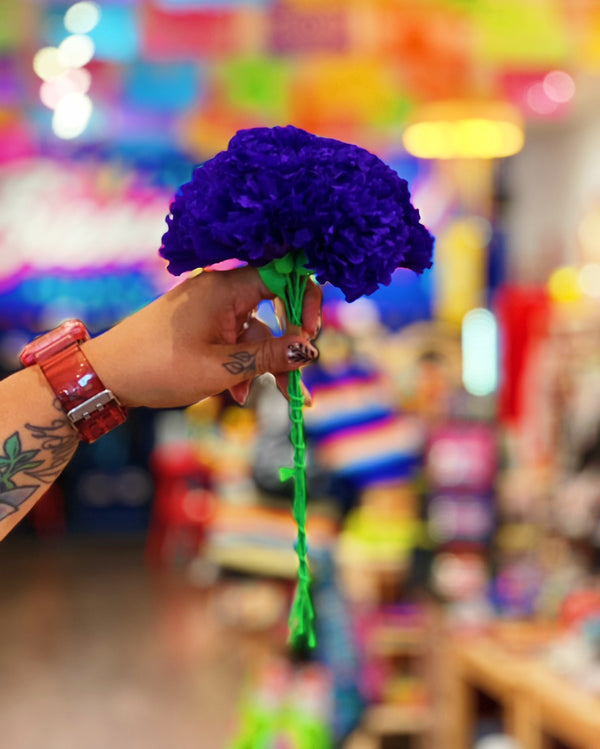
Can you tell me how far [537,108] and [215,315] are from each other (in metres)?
8.01

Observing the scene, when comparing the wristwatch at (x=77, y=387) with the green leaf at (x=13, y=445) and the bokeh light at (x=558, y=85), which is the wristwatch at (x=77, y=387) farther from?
the bokeh light at (x=558, y=85)

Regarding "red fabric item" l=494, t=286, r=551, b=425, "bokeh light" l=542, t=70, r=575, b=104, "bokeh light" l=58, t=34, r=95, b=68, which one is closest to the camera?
"red fabric item" l=494, t=286, r=551, b=425

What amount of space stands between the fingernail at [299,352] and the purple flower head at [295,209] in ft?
0.23

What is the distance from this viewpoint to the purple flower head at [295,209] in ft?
3.17

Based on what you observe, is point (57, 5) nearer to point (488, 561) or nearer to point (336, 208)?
point (488, 561)

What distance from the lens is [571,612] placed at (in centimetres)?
311

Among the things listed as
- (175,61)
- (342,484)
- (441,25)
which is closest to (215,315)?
(342,484)

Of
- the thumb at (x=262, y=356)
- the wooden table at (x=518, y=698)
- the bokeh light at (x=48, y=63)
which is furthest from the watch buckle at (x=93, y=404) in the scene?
the bokeh light at (x=48, y=63)

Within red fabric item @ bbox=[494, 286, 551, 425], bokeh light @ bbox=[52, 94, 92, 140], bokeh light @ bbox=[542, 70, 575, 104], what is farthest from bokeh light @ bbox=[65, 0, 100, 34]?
bokeh light @ bbox=[542, 70, 575, 104]

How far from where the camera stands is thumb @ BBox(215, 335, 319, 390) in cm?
102

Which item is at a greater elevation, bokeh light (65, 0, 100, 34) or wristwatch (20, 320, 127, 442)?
bokeh light (65, 0, 100, 34)

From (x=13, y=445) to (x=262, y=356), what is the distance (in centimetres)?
28

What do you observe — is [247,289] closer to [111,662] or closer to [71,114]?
[111,662]

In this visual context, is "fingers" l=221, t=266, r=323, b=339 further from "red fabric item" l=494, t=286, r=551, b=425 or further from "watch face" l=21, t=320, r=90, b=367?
"red fabric item" l=494, t=286, r=551, b=425
